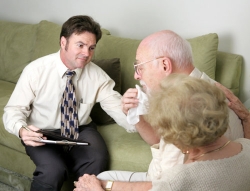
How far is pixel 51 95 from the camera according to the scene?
2.19 m

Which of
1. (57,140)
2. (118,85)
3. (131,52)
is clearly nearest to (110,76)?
(118,85)

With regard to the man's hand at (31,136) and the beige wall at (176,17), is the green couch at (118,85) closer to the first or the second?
the beige wall at (176,17)

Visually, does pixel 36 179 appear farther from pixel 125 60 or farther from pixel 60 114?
pixel 125 60

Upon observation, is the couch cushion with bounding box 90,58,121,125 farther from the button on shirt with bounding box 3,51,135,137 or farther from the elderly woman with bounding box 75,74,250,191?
the elderly woman with bounding box 75,74,250,191

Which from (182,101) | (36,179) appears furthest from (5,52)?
(182,101)

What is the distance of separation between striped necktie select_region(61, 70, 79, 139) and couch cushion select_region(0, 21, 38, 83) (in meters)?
1.07

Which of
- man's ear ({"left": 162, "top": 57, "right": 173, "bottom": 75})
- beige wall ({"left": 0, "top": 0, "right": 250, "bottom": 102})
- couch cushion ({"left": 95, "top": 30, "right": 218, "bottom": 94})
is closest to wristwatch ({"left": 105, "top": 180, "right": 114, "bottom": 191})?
man's ear ({"left": 162, "top": 57, "right": 173, "bottom": 75})

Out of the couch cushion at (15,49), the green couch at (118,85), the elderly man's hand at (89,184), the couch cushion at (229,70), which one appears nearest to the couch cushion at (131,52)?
the green couch at (118,85)

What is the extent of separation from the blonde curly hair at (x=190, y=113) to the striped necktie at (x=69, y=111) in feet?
3.38

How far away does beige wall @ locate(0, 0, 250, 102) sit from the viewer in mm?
2605

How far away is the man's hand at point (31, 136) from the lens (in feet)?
6.34

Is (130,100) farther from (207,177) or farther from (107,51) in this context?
(107,51)

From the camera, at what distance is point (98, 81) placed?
229 centimetres

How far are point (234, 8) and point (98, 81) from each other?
1.01m
